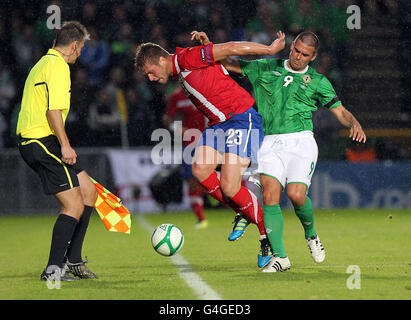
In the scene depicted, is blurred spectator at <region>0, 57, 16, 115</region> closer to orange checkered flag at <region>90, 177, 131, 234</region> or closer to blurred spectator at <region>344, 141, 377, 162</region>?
blurred spectator at <region>344, 141, 377, 162</region>

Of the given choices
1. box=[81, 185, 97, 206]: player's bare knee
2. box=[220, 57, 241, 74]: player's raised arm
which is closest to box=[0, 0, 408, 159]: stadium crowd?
box=[220, 57, 241, 74]: player's raised arm

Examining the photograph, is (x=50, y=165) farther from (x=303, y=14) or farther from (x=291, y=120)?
(x=303, y=14)

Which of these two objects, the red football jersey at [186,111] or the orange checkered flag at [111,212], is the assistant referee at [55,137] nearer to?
the orange checkered flag at [111,212]

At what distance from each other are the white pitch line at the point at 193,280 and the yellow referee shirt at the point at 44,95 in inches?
60.5

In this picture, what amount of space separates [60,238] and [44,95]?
42.5 inches

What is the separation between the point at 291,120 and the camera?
7.08 meters

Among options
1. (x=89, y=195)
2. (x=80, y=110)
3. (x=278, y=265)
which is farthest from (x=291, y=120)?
(x=80, y=110)

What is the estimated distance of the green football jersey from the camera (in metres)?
7.11

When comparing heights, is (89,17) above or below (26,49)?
above

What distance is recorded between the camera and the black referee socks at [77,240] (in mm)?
6581

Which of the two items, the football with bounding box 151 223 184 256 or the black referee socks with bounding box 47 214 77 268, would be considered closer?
the black referee socks with bounding box 47 214 77 268

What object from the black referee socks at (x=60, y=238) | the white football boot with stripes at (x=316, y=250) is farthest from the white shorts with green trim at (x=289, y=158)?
the black referee socks at (x=60, y=238)

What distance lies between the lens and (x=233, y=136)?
701 cm

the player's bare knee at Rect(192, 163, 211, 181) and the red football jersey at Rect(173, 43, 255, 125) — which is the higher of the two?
the red football jersey at Rect(173, 43, 255, 125)
